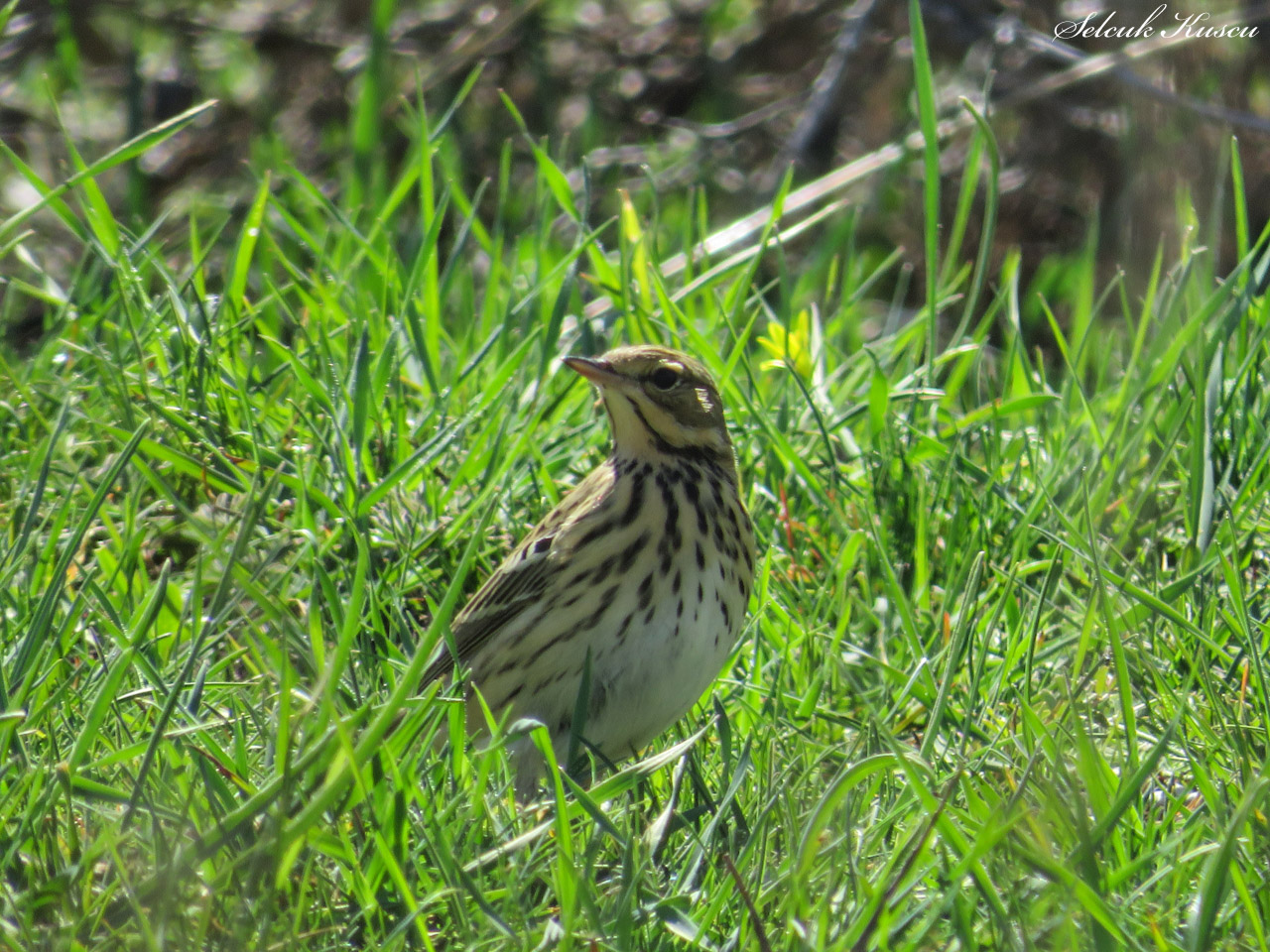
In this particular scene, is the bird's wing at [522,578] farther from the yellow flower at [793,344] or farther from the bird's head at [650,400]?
the yellow flower at [793,344]

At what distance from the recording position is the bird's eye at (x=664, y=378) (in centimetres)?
415

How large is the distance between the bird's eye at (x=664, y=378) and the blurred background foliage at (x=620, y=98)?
3311 millimetres

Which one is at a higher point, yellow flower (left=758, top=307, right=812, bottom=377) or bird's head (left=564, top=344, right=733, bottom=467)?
bird's head (left=564, top=344, right=733, bottom=467)

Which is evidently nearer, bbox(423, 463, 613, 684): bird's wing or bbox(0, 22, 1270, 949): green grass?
bbox(0, 22, 1270, 949): green grass

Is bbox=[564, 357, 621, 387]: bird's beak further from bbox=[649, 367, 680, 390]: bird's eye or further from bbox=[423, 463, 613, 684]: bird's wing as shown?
bbox=[423, 463, 613, 684]: bird's wing

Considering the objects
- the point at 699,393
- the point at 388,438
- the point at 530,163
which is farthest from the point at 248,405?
the point at 530,163

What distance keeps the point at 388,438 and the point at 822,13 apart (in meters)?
4.64

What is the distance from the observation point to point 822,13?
822 centimetres

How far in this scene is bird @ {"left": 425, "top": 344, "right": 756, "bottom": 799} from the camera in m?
3.66

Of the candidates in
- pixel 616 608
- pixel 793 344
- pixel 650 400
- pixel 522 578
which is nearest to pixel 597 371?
pixel 650 400

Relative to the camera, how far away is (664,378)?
13.6 ft

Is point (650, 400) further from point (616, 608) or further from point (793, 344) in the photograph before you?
point (793, 344)

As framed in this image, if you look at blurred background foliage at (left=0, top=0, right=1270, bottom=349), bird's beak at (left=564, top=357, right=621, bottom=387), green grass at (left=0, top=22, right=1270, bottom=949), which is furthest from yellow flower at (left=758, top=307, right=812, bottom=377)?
blurred background foliage at (left=0, top=0, right=1270, bottom=349)

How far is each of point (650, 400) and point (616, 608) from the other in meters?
0.69
